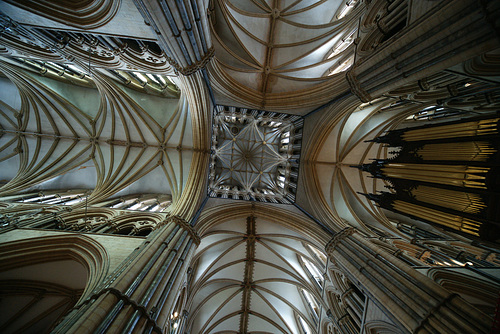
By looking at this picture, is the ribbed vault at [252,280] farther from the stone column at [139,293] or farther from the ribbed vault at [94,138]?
the ribbed vault at [94,138]

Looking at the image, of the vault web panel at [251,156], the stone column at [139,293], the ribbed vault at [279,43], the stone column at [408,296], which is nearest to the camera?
the stone column at [139,293]

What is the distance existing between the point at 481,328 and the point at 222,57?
42.8 feet

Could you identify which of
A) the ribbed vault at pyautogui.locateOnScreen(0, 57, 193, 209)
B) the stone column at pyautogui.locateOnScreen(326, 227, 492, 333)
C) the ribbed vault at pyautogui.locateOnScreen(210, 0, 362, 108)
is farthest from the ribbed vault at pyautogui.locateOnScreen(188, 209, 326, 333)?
the ribbed vault at pyautogui.locateOnScreen(210, 0, 362, 108)

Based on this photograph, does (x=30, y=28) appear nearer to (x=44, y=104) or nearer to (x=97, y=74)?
(x=97, y=74)

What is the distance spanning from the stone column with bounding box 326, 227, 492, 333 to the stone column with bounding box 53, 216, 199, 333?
228 inches

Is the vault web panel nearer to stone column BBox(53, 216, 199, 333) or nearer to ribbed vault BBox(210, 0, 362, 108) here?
ribbed vault BBox(210, 0, 362, 108)

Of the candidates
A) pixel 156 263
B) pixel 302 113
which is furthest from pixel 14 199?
pixel 302 113

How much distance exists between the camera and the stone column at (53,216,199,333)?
3.60m

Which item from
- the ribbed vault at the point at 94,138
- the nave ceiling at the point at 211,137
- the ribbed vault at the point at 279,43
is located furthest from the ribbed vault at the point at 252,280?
the ribbed vault at the point at 279,43

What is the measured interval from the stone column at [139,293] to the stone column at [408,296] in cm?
578

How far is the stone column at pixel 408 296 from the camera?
385 centimetres

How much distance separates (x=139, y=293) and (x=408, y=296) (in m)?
6.50

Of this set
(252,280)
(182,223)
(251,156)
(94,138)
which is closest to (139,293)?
(182,223)

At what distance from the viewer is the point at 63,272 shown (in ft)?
22.9
